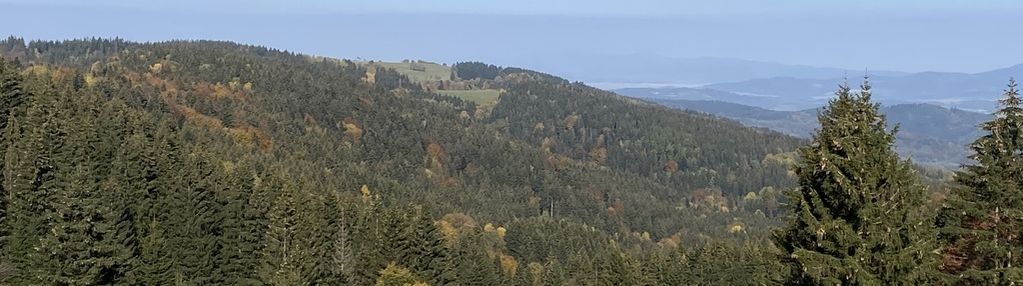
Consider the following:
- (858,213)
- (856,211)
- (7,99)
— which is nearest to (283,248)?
(7,99)

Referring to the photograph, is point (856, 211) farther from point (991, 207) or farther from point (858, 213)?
point (991, 207)

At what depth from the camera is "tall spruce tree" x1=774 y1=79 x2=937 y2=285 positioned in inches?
803

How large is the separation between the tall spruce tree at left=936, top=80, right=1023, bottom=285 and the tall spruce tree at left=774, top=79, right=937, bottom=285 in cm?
496

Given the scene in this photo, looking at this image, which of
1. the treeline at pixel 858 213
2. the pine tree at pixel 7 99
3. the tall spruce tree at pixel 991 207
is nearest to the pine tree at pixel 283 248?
the pine tree at pixel 7 99

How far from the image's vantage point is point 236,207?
2795 inches

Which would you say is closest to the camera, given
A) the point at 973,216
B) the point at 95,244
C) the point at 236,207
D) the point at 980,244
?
the point at 980,244

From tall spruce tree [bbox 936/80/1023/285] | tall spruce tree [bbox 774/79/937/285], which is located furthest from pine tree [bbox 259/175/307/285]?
tall spruce tree [bbox 936/80/1023/285]

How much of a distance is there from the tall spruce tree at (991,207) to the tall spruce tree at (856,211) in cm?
496

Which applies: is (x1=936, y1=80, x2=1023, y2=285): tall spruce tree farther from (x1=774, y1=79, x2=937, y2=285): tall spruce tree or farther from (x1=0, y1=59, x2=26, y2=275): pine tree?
(x1=0, y1=59, x2=26, y2=275): pine tree

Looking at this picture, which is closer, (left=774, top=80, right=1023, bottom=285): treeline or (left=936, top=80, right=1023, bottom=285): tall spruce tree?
(left=774, top=80, right=1023, bottom=285): treeline

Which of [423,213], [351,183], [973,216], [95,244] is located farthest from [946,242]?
[351,183]

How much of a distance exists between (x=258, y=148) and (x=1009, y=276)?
16417 cm

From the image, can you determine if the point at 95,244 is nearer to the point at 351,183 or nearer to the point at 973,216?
the point at 973,216

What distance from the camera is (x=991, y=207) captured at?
26.4m
